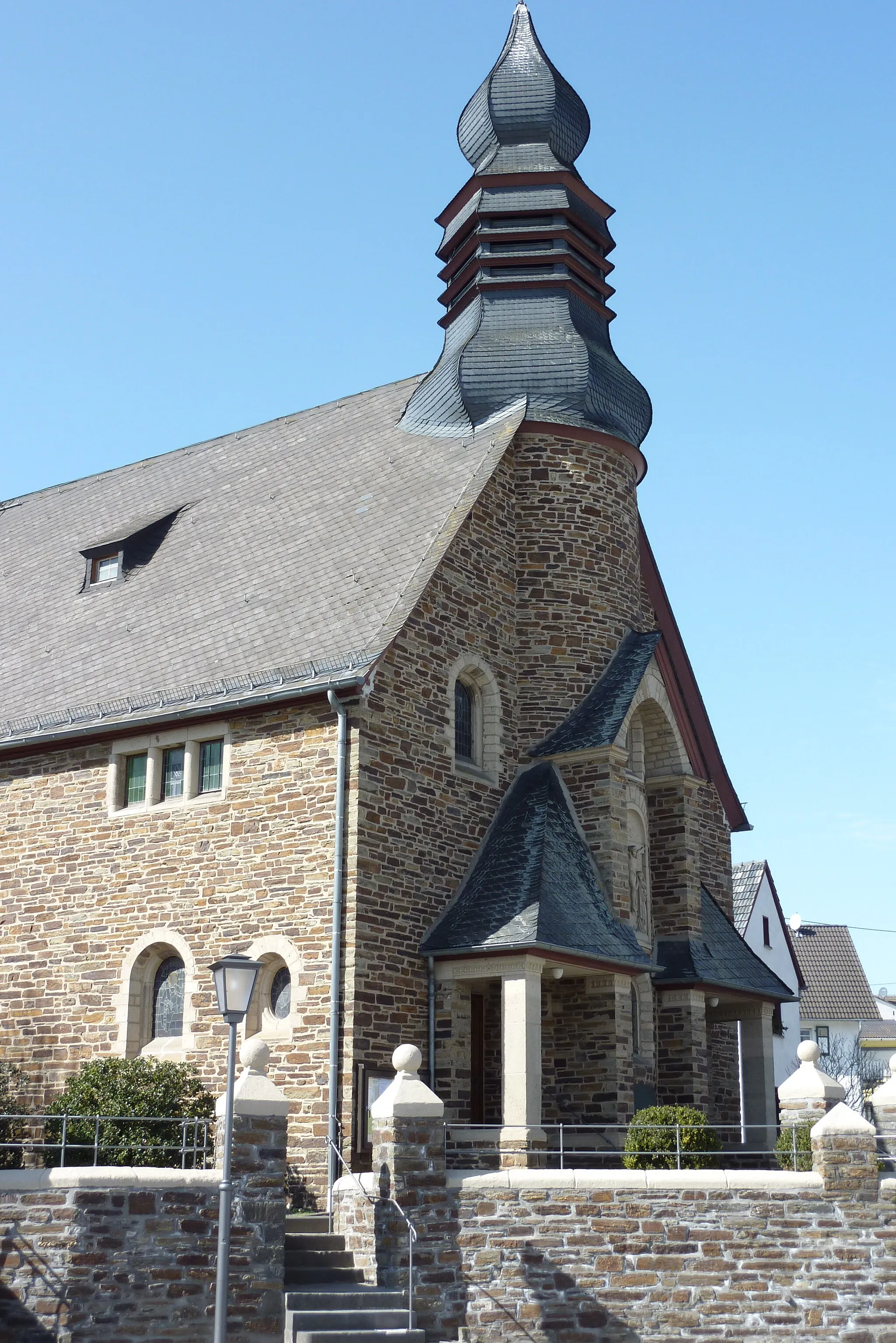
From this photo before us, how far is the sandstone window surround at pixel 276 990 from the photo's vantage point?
1611cm

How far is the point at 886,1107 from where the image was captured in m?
15.3

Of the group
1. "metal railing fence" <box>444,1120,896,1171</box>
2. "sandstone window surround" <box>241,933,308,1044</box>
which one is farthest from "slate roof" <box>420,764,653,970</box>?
"metal railing fence" <box>444,1120,896,1171</box>

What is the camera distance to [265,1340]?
12.1m

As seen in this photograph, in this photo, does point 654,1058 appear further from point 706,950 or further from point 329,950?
point 329,950

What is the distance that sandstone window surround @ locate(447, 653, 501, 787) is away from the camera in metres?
18.6

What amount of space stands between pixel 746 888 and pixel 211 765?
24.9m

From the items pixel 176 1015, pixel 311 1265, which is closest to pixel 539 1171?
pixel 311 1265

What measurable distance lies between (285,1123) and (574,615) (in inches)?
371

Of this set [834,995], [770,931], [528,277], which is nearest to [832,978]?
[834,995]

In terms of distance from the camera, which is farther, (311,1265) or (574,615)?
(574,615)

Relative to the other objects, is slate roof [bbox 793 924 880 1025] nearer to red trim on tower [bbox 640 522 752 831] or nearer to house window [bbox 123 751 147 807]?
red trim on tower [bbox 640 522 752 831]

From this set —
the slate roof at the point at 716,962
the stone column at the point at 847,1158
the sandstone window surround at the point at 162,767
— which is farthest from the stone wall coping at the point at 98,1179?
the slate roof at the point at 716,962

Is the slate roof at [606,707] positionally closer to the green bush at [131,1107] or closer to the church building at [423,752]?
the church building at [423,752]

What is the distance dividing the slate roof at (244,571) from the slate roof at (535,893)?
3036 mm
